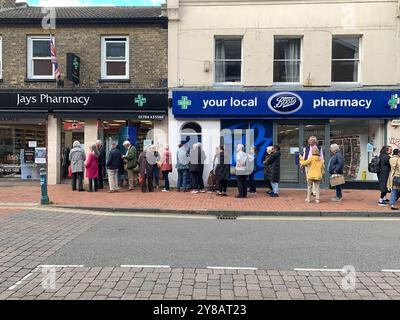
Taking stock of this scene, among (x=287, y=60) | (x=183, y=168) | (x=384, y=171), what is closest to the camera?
(x=384, y=171)

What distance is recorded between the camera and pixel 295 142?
48.2 feet

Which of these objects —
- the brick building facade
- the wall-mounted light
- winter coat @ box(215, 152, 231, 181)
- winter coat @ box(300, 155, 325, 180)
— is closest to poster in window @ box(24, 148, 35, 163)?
the brick building facade

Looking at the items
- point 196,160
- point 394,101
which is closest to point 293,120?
point 394,101

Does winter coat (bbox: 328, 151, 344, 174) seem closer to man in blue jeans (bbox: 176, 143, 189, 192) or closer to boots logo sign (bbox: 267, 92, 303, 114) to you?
boots logo sign (bbox: 267, 92, 303, 114)

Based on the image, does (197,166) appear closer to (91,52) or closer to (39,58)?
(91,52)

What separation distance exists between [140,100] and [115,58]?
1.97m

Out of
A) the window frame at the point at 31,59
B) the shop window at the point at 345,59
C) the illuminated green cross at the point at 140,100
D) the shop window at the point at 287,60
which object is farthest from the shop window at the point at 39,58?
the shop window at the point at 345,59

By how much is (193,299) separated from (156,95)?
1099cm

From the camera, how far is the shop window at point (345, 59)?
14.4 meters

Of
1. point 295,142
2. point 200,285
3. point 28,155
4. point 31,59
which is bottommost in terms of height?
point 200,285

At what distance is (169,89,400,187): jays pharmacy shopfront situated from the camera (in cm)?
1398

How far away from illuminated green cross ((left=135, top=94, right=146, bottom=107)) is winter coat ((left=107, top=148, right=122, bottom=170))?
2112 millimetres

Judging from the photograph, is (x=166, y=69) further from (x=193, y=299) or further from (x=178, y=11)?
(x=193, y=299)
